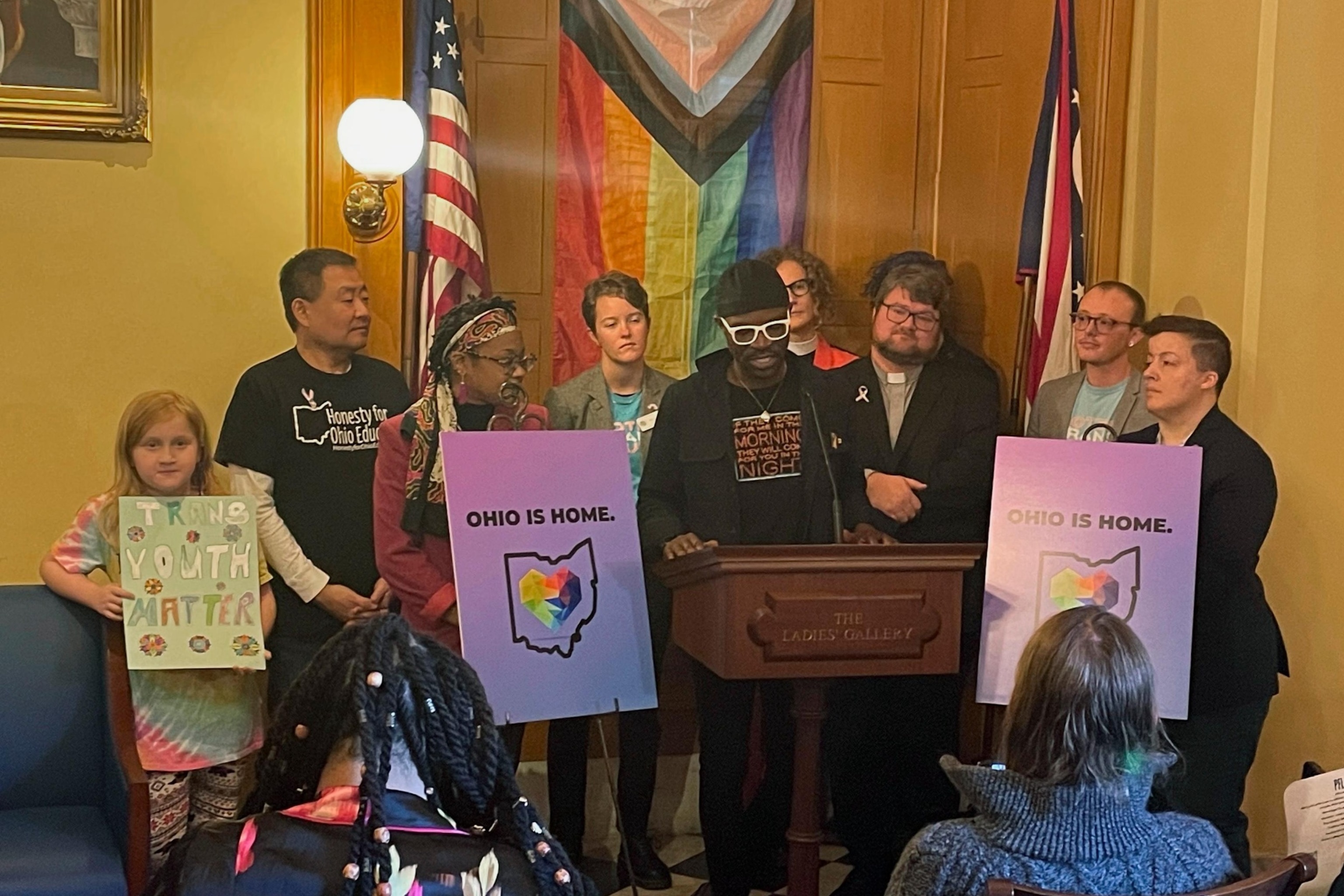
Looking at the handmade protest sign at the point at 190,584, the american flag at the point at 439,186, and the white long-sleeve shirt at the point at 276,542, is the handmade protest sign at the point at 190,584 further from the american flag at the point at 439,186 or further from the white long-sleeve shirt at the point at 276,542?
the american flag at the point at 439,186

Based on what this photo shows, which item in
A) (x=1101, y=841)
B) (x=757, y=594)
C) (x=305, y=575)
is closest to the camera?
(x=1101, y=841)

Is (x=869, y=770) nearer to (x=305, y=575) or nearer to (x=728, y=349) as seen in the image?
(x=728, y=349)

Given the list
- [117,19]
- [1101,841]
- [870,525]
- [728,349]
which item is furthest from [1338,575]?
[117,19]

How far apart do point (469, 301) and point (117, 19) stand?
127cm

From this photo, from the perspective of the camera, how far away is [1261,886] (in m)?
1.89

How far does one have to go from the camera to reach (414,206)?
4262 mm

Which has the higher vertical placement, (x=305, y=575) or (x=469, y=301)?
(x=469, y=301)

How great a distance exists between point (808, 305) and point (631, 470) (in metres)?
0.88

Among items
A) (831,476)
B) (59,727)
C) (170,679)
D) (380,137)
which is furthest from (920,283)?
(59,727)

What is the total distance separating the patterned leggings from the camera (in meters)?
3.29

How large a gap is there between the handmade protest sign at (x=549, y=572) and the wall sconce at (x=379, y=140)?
1084 mm

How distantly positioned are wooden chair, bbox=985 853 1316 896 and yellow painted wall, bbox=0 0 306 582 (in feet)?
10.1

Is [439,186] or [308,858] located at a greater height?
[439,186]

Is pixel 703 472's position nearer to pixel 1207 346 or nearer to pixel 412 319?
pixel 412 319
